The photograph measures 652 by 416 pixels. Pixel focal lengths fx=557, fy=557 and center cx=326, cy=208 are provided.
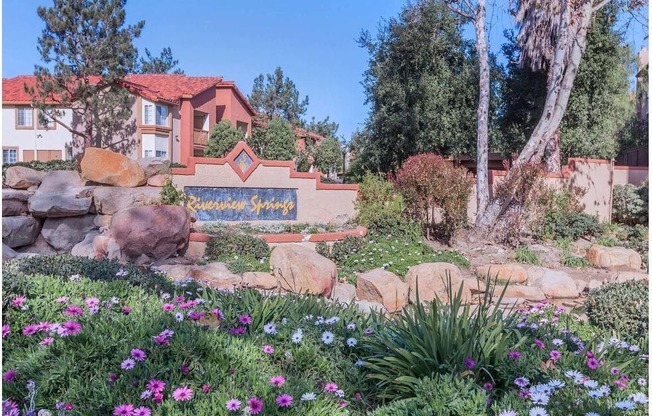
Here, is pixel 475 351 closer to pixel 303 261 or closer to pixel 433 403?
pixel 433 403

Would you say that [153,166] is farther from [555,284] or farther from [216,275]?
[555,284]

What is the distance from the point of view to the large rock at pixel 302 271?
291 inches

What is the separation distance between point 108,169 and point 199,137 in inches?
825

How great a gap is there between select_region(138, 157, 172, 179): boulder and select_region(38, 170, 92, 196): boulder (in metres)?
1.07

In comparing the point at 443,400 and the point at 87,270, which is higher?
the point at 87,270

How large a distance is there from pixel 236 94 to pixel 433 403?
30.1 m

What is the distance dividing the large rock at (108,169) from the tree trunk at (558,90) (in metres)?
7.32

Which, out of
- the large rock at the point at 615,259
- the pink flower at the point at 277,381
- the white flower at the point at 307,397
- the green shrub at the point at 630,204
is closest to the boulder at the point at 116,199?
the pink flower at the point at 277,381

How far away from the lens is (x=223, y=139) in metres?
25.4

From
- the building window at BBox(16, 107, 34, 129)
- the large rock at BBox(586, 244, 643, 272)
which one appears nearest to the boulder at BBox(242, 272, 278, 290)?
the large rock at BBox(586, 244, 643, 272)

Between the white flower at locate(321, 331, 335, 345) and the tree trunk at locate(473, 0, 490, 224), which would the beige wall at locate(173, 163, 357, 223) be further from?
the white flower at locate(321, 331, 335, 345)

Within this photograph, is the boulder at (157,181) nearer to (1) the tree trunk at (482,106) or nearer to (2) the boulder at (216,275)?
(2) the boulder at (216,275)

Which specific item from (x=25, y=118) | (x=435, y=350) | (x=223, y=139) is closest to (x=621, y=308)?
(x=435, y=350)

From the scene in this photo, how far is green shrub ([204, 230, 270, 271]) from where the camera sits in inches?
365
